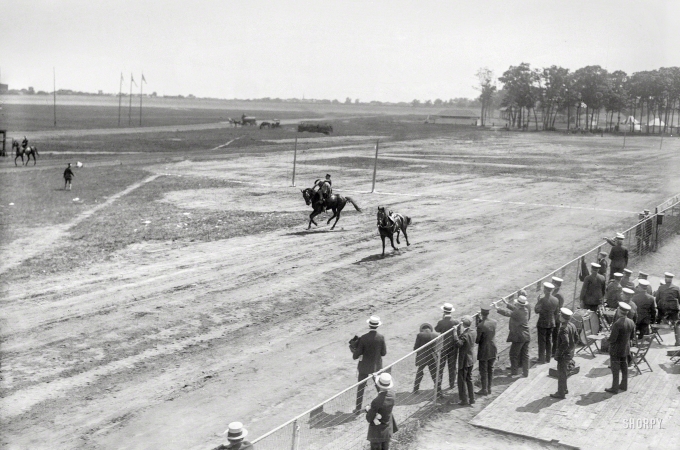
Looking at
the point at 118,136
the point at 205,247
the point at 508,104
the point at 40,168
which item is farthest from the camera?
the point at 508,104

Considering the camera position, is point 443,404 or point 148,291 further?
point 148,291

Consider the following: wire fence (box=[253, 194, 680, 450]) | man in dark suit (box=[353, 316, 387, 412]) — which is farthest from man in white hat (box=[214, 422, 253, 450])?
man in dark suit (box=[353, 316, 387, 412])

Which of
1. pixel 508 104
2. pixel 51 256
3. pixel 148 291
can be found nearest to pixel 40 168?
pixel 51 256

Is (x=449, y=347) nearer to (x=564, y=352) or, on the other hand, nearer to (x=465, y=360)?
(x=465, y=360)

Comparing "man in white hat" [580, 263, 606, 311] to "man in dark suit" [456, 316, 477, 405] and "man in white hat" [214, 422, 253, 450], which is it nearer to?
"man in dark suit" [456, 316, 477, 405]

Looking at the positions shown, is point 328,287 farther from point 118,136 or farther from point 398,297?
point 118,136

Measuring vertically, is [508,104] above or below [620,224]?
above

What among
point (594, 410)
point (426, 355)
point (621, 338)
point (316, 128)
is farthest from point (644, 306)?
point (316, 128)

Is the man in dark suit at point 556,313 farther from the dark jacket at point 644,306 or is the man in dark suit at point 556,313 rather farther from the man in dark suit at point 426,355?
the man in dark suit at point 426,355
